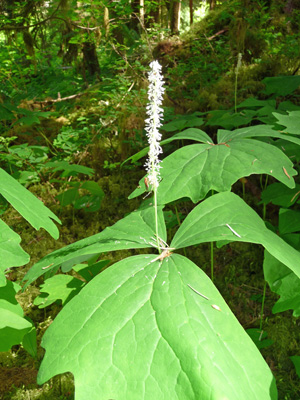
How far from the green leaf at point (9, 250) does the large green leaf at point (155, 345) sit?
11.1 inches

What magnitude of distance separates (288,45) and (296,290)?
4.54 metres

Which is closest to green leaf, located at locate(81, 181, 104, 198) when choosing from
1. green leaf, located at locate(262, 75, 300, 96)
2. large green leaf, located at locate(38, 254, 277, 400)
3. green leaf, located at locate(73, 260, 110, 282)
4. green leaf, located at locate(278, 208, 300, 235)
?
green leaf, located at locate(73, 260, 110, 282)

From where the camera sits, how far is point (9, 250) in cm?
124

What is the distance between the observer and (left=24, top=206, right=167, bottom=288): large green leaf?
1.32 metres

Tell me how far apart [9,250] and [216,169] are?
3.57 ft

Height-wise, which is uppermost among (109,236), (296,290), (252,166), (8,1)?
(8,1)

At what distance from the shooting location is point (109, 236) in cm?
145

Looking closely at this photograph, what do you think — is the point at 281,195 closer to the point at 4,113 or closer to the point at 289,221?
the point at 289,221

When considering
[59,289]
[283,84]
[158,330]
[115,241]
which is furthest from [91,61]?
[158,330]

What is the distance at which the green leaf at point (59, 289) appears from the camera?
1.99m

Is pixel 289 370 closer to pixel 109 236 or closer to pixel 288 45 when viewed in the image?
pixel 109 236

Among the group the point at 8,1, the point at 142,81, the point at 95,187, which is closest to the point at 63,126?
the point at 142,81

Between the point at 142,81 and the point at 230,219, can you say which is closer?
the point at 230,219

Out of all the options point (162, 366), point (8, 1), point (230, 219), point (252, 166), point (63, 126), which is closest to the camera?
point (162, 366)
